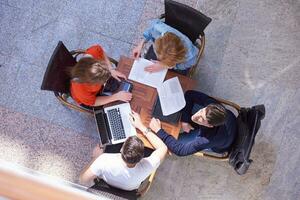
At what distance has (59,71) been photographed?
2.91 meters

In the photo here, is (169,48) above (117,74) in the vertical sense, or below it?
above

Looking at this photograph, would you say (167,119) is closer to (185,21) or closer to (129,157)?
(129,157)

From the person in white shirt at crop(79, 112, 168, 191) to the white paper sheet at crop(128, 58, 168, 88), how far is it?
25cm

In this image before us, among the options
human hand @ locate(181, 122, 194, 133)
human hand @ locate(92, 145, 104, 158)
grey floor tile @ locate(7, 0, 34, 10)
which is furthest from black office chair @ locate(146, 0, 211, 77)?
grey floor tile @ locate(7, 0, 34, 10)

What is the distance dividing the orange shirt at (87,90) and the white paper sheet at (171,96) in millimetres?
463

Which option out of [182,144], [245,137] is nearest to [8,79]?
[182,144]

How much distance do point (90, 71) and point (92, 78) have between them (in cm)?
5

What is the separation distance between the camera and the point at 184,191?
363 centimetres

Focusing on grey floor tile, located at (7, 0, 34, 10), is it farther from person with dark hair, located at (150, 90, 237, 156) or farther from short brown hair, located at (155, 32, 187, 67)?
person with dark hair, located at (150, 90, 237, 156)

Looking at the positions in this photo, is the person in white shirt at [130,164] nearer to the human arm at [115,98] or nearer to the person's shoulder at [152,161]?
the person's shoulder at [152,161]

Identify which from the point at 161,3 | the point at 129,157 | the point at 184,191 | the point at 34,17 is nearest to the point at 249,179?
the point at 184,191

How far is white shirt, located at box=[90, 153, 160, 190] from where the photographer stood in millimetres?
2779

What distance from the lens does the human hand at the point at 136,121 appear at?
2898 millimetres

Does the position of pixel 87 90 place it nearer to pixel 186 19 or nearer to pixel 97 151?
pixel 97 151
